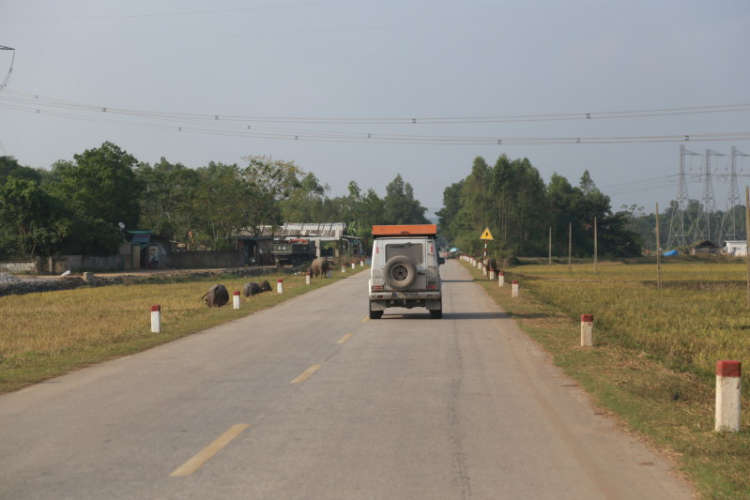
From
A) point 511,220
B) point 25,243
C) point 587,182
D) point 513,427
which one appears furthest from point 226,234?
point 587,182

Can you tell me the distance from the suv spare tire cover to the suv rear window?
1.91 ft

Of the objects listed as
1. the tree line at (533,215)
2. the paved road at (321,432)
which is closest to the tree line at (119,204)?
the tree line at (533,215)

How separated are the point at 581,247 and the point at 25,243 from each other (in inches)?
3310

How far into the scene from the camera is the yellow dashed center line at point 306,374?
36.4 ft

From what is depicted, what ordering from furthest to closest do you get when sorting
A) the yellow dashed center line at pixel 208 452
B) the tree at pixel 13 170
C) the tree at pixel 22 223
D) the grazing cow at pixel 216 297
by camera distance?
the tree at pixel 13 170, the tree at pixel 22 223, the grazing cow at pixel 216 297, the yellow dashed center line at pixel 208 452

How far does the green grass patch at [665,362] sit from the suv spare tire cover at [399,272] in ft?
10.6

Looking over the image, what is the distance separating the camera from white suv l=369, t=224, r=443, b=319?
20.6 metres

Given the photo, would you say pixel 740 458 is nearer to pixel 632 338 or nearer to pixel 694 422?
pixel 694 422

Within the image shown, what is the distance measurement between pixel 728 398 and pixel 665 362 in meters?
6.31

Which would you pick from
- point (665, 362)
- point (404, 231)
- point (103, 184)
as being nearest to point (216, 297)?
point (404, 231)

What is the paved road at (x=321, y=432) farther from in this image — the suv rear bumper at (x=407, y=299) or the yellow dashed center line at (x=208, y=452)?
the suv rear bumper at (x=407, y=299)

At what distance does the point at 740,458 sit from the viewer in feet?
22.4

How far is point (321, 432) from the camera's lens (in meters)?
7.79

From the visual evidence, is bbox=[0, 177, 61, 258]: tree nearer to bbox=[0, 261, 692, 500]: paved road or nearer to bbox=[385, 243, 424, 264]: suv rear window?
bbox=[385, 243, 424, 264]: suv rear window
